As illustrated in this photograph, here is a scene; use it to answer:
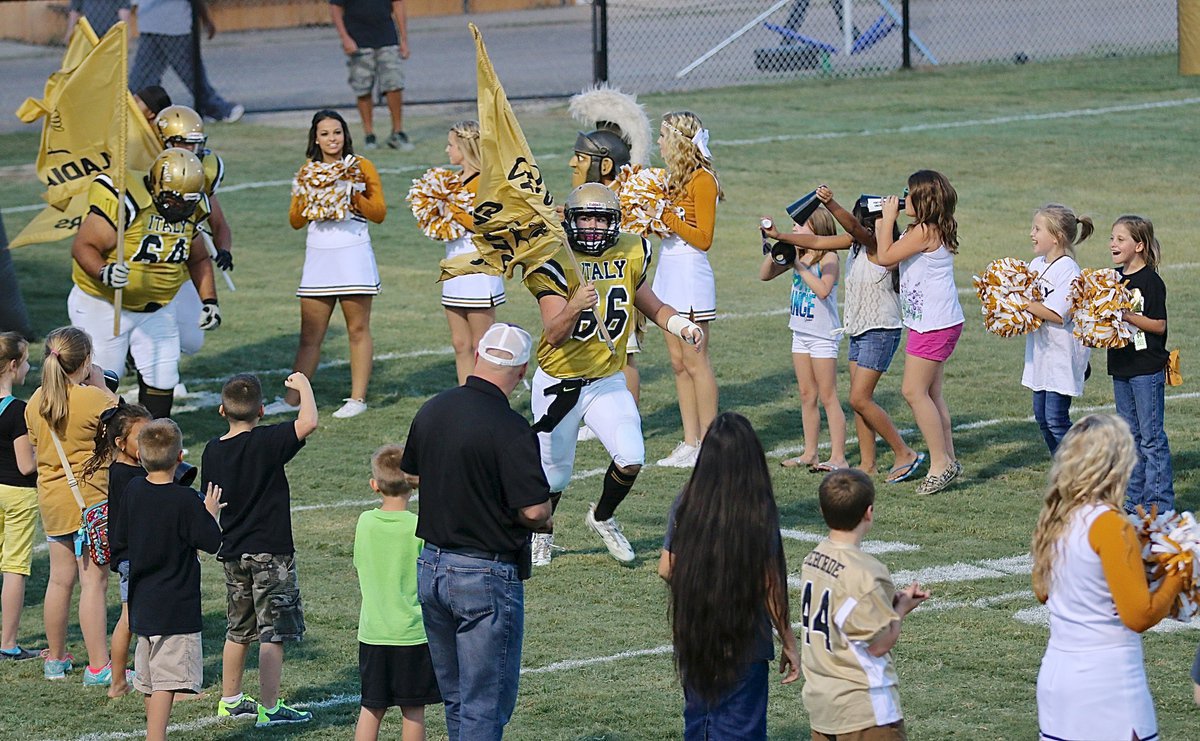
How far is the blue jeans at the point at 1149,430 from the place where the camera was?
923 cm

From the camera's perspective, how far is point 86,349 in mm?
7855

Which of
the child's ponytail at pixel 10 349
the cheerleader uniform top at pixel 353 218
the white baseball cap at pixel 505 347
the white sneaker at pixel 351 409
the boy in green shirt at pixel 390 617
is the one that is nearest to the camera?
the white baseball cap at pixel 505 347

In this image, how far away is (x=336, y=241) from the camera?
41.0 feet

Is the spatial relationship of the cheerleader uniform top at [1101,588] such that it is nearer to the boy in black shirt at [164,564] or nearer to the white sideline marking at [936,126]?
the boy in black shirt at [164,564]

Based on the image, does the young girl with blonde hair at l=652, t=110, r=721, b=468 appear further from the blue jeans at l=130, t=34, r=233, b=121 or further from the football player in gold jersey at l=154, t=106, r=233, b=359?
the blue jeans at l=130, t=34, r=233, b=121

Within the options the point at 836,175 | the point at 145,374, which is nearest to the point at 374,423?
the point at 145,374

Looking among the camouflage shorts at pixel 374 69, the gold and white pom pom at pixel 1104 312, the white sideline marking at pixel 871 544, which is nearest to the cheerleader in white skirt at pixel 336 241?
the white sideline marking at pixel 871 544

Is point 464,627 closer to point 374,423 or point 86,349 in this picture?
point 86,349

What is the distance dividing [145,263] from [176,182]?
23.2 inches

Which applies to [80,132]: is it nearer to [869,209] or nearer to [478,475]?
[869,209]

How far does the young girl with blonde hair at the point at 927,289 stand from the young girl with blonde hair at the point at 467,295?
3067mm

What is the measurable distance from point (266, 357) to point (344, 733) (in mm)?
7477

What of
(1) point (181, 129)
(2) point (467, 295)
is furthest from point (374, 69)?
(1) point (181, 129)

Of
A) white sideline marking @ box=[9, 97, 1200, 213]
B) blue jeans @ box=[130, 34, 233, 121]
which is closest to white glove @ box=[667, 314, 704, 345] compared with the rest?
white sideline marking @ box=[9, 97, 1200, 213]
